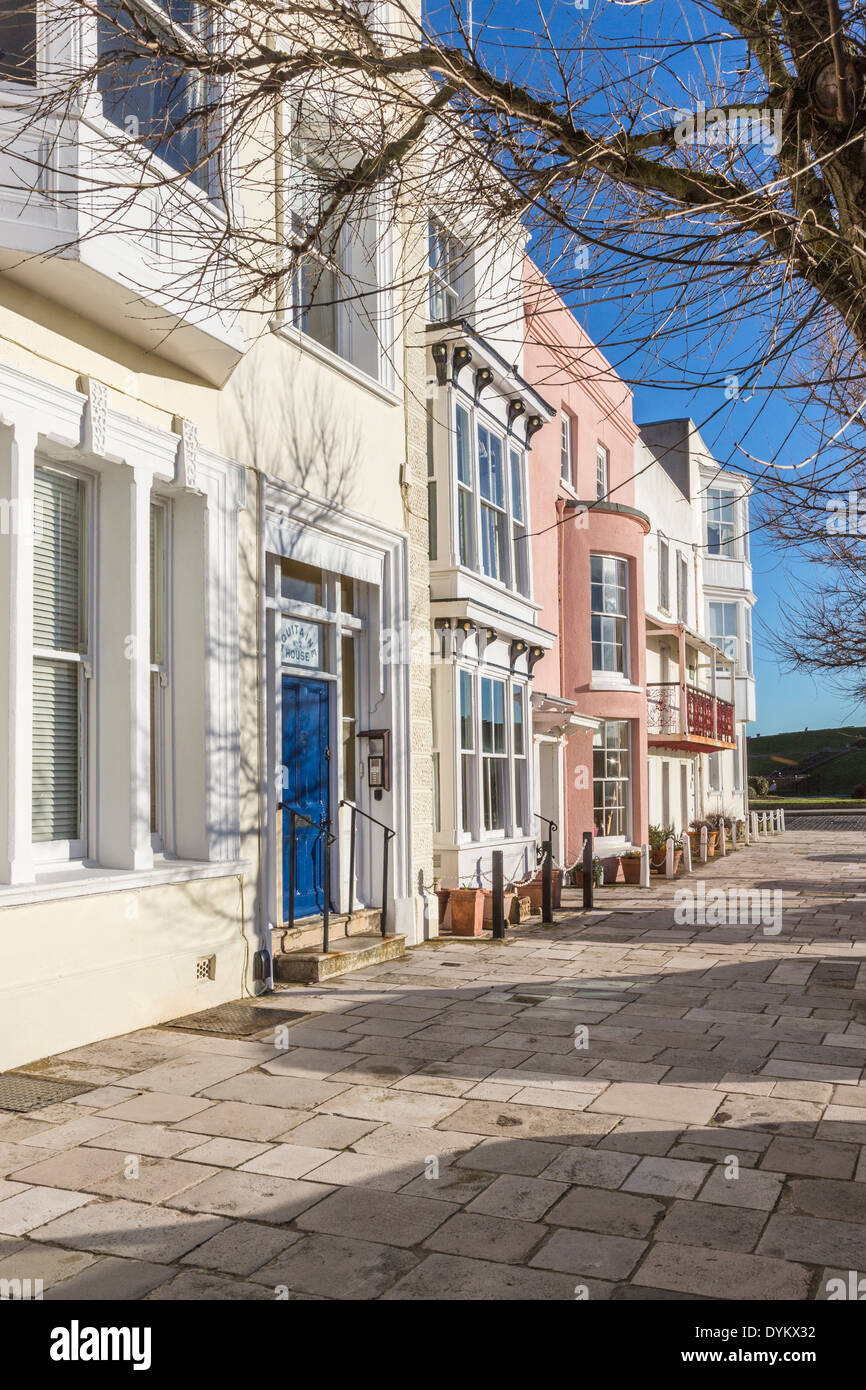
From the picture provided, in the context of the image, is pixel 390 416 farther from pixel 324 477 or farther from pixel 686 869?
pixel 686 869

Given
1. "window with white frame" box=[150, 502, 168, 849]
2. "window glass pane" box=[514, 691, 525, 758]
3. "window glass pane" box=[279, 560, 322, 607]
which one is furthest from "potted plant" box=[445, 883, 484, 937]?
"window with white frame" box=[150, 502, 168, 849]

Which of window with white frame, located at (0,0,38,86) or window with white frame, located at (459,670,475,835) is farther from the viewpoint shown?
window with white frame, located at (459,670,475,835)

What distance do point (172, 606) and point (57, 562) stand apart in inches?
41.9

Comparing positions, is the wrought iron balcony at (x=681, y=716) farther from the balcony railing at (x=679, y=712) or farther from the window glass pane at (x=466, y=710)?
the window glass pane at (x=466, y=710)

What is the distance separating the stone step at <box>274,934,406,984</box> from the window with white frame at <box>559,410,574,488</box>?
34.8 ft

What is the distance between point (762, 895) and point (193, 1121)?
1165 cm

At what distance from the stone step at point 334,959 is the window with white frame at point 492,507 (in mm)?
5286

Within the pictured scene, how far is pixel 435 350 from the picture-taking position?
40.5 ft

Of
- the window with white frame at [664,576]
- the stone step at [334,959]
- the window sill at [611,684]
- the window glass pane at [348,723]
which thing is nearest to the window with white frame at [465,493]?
the window glass pane at [348,723]

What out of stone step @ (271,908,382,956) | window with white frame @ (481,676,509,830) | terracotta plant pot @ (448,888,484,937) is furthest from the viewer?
window with white frame @ (481,676,509,830)

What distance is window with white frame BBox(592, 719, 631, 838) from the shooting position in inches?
728

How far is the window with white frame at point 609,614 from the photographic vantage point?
18672 mm

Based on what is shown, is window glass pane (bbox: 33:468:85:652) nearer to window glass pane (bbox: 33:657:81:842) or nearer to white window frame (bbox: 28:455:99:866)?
white window frame (bbox: 28:455:99:866)

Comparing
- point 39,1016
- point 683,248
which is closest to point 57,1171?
point 39,1016
